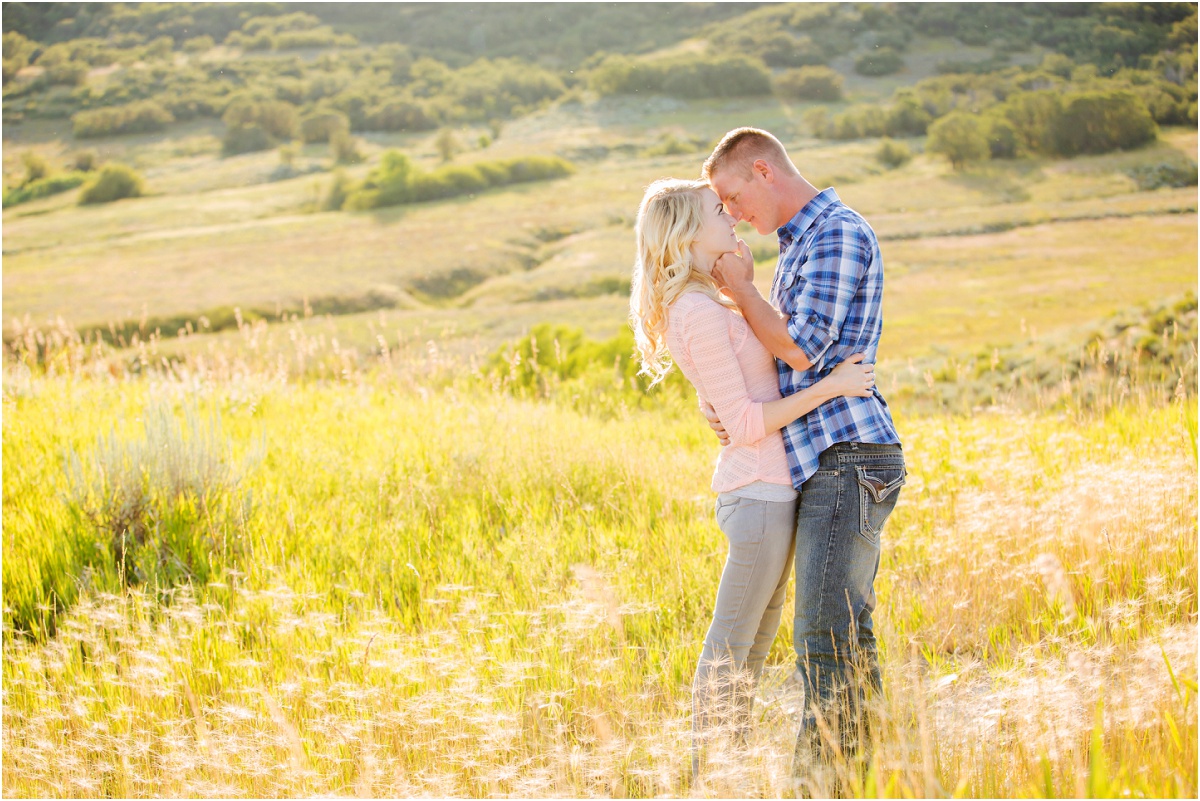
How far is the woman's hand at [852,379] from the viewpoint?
2576 millimetres

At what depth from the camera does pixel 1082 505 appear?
4.37 metres

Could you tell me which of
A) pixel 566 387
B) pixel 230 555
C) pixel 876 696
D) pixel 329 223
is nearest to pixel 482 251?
pixel 329 223

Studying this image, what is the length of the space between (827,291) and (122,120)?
75.3 m

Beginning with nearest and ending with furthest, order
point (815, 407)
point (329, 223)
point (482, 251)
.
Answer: point (815, 407) → point (482, 251) → point (329, 223)

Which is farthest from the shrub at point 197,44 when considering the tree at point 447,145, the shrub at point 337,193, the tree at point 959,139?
the tree at point 959,139

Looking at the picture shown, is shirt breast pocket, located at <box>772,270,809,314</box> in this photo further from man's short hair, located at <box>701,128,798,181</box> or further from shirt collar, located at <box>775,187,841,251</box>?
man's short hair, located at <box>701,128,798,181</box>

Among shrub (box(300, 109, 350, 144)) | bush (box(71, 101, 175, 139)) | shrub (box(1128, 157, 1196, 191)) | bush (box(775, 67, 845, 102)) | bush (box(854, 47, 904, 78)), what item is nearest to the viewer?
shrub (box(1128, 157, 1196, 191))

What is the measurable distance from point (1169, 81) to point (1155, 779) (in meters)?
57.6

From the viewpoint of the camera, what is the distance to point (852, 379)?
2586 mm

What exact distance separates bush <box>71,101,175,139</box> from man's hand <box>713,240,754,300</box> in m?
73.6

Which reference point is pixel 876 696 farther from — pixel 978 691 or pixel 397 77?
pixel 397 77

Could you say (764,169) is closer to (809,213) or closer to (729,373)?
(809,213)

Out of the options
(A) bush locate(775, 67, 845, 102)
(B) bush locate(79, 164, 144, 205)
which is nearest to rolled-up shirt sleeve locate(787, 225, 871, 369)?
(B) bush locate(79, 164, 144, 205)

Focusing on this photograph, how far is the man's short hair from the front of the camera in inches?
113
